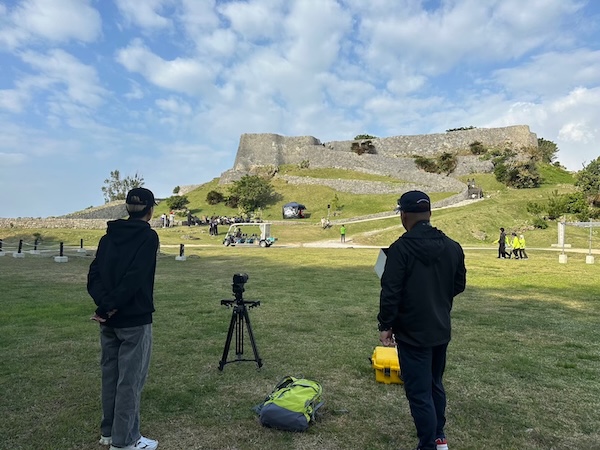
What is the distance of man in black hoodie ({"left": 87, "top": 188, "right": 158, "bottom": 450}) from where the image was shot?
3258mm

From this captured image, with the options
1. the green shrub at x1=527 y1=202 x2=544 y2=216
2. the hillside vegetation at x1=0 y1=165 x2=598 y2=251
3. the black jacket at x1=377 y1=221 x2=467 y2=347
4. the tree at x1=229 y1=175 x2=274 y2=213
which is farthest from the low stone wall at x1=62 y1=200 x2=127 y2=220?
the black jacket at x1=377 y1=221 x2=467 y2=347

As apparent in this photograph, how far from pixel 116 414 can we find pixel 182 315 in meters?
4.91

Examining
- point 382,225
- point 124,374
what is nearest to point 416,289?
point 124,374

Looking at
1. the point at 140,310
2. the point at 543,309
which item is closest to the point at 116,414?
the point at 140,310

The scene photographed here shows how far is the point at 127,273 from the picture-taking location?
3.23 metres

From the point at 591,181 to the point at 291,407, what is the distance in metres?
40.4

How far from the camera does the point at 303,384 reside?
14.0ft

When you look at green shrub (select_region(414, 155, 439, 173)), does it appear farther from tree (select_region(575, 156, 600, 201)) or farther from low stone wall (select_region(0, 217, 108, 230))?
low stone wall (select_region(0, 217, 108, 230))

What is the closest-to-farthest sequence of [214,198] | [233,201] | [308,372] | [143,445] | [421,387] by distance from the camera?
[421,387], [143,445], [308,372], [233,201], [214,198]

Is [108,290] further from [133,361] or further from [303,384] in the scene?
[303,384]

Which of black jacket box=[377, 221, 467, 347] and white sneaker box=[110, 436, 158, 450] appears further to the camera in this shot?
white sneaker box=[110, 436, 158, 450]

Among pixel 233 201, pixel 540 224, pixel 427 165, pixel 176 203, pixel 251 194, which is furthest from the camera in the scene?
pixel 427 165

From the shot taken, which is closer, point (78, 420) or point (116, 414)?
point (116, 414)

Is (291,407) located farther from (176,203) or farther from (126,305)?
(176,203)
